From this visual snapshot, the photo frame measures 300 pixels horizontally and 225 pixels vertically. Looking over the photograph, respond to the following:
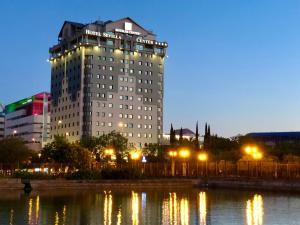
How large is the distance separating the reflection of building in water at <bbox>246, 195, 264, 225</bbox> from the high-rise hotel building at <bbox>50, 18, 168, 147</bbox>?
367 ft

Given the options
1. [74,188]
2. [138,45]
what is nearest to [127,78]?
[138,45]

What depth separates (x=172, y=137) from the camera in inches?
3757

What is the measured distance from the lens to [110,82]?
520ft

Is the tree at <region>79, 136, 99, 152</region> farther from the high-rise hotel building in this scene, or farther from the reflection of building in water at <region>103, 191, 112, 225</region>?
the reflection of building in water at <region>103, 191, 112, 225</region>

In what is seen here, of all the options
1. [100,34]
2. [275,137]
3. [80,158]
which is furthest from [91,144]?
[275,137]

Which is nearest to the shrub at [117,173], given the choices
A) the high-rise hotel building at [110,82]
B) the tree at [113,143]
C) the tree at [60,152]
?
the tree at [60,152]

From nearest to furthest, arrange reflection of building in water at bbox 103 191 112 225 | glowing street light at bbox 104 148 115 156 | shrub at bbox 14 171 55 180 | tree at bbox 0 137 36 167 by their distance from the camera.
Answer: reflection of building in water at bbox 103 191 112 225, shrub at bbox 14 171 55 180, tree at bbox 0 137 36 167, glowing street light at bbox 104 148 115 156

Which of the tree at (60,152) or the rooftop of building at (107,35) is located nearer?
the tree at (60,152)

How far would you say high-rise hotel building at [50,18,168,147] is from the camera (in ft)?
511

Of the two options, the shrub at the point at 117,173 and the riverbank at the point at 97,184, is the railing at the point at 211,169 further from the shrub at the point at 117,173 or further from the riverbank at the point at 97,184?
the riverbank at the point at 97,184

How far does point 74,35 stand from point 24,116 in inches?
1813

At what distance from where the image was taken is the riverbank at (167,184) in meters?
56.6

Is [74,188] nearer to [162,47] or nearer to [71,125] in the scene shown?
[71,125]

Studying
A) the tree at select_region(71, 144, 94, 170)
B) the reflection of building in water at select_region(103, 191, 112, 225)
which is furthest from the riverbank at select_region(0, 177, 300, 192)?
the tree at select_region(71, 144, 94, 170)
